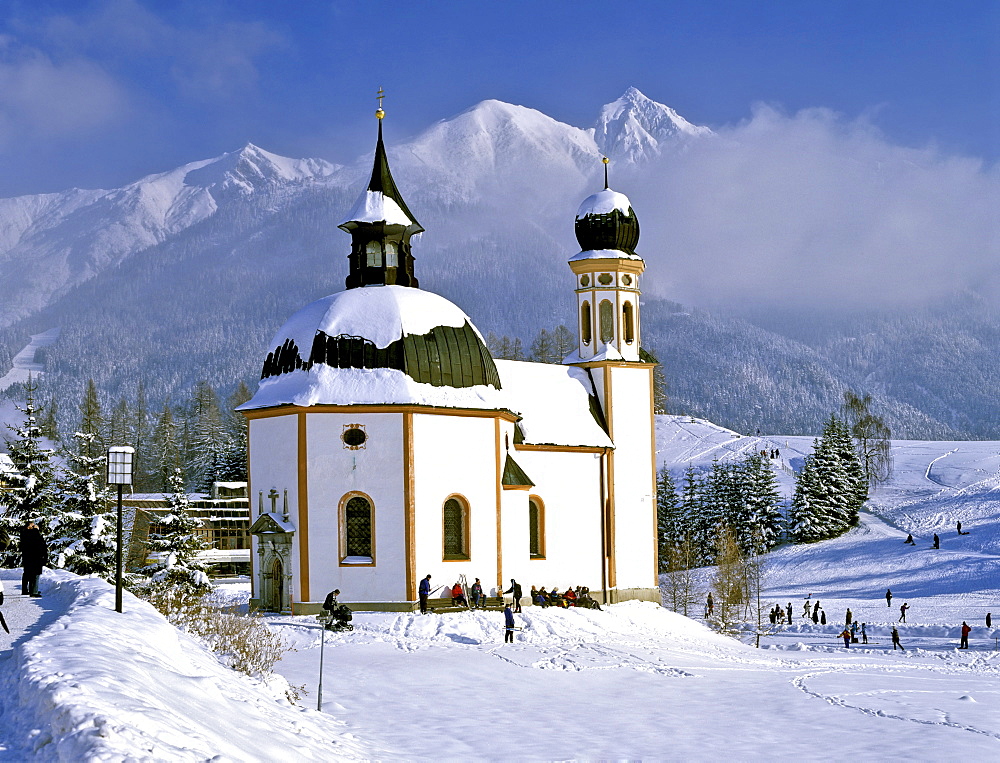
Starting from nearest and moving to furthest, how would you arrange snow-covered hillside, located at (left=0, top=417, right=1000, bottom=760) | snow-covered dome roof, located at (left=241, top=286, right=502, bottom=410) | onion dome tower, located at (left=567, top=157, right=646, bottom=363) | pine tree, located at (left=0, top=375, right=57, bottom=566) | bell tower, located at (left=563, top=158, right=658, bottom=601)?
snow-covered hillside, located at (left=0, top=417, right=1000, bottom=760), pine tree, located at (left=0, top=375, right=57, bottom=566), snow-covered dome roof, located at (left=241, top=286, right=502, bottom=410), bell tower, located at (left=563, top=158, right=658, bottom=601), onion dome tower, located at (left=567, top=157, right=646, bottom=363)

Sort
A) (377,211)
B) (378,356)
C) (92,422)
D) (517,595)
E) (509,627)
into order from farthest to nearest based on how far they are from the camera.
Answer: (92,422) → (377,211) → (517,595) → (378,356) → (509,627)

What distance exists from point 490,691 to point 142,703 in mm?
13057

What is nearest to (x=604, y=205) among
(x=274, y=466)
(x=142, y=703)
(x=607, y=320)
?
(x=607, y=320)

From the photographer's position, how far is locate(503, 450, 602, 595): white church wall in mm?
41156

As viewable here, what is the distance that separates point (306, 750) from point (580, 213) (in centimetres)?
3648

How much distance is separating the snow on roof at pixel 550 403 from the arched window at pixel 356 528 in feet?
25.3

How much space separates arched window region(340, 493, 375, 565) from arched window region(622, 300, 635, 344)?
15262 mm

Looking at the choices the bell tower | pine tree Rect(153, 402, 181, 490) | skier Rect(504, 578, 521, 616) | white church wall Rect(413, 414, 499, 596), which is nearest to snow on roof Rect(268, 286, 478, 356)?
white church wall Rect(413, 414, 499, 596)

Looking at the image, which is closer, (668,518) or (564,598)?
(564,598)

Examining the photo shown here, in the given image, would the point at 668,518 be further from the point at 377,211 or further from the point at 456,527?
the point at 456,527

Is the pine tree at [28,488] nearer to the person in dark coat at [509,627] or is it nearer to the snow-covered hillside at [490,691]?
the snow-covered hillside at [490,691]

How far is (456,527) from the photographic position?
120ft

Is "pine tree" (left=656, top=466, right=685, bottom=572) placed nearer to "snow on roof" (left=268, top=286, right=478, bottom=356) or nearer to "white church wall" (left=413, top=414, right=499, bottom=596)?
"white church wall" (left=413, top=414, right=499, bottom=596)

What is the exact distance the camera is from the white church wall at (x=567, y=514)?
41.2 m
